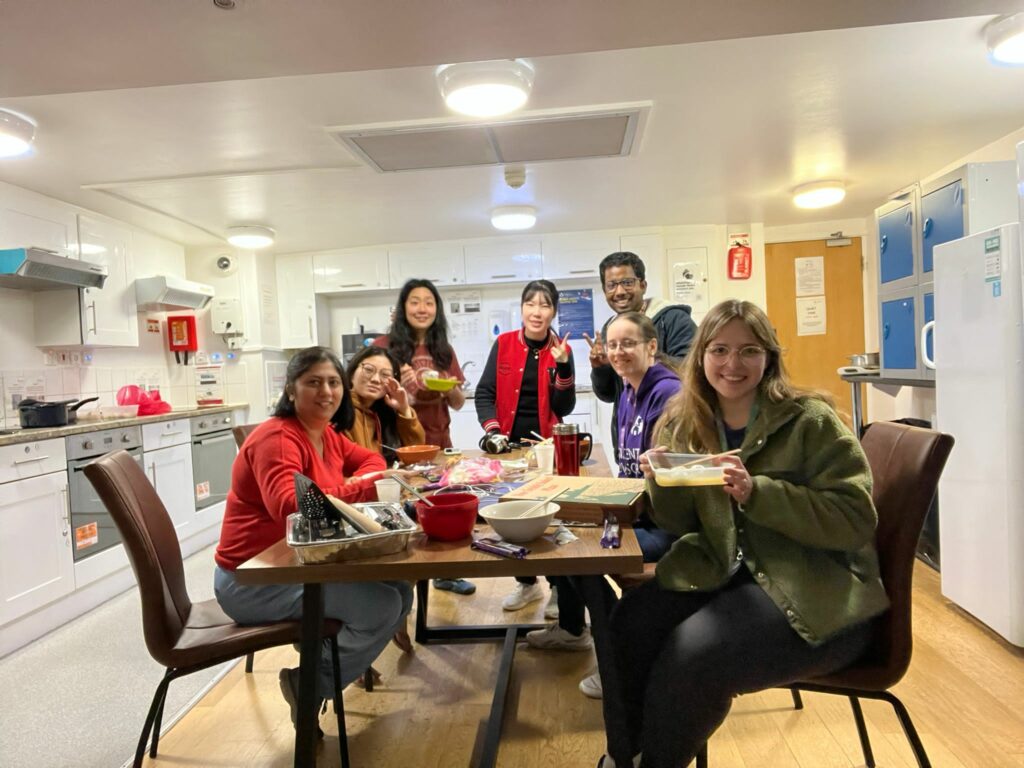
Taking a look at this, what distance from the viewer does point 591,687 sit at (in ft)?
6.28

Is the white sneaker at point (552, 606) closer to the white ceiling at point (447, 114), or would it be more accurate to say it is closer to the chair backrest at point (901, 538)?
the chair backrest at point (901, 538)

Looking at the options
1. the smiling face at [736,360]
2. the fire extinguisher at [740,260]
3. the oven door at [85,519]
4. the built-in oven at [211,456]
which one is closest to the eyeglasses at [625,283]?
the smiling face at [736,360]

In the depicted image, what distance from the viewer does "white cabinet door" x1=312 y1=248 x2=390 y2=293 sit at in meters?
5.20

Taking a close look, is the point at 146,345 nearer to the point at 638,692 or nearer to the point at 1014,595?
the point at 638,692

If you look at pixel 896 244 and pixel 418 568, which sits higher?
pixel 896 244

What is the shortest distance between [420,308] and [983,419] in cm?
219

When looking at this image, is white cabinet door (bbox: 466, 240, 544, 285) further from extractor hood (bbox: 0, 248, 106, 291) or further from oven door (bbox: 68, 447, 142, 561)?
oven door (bbox: 68, 447, 142, 561)

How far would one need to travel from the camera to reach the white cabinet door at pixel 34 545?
258cm

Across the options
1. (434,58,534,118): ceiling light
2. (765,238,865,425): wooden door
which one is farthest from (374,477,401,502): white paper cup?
(765,238,865,425): wooden door

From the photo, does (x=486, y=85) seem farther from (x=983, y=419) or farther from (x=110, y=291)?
(x=110, y=291)

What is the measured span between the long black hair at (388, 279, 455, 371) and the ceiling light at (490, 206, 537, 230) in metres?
1.75

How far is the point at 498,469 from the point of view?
167cm

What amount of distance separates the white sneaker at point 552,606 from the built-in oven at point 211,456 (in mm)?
2670

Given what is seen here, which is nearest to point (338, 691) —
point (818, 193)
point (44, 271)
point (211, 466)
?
point (44, 271)
